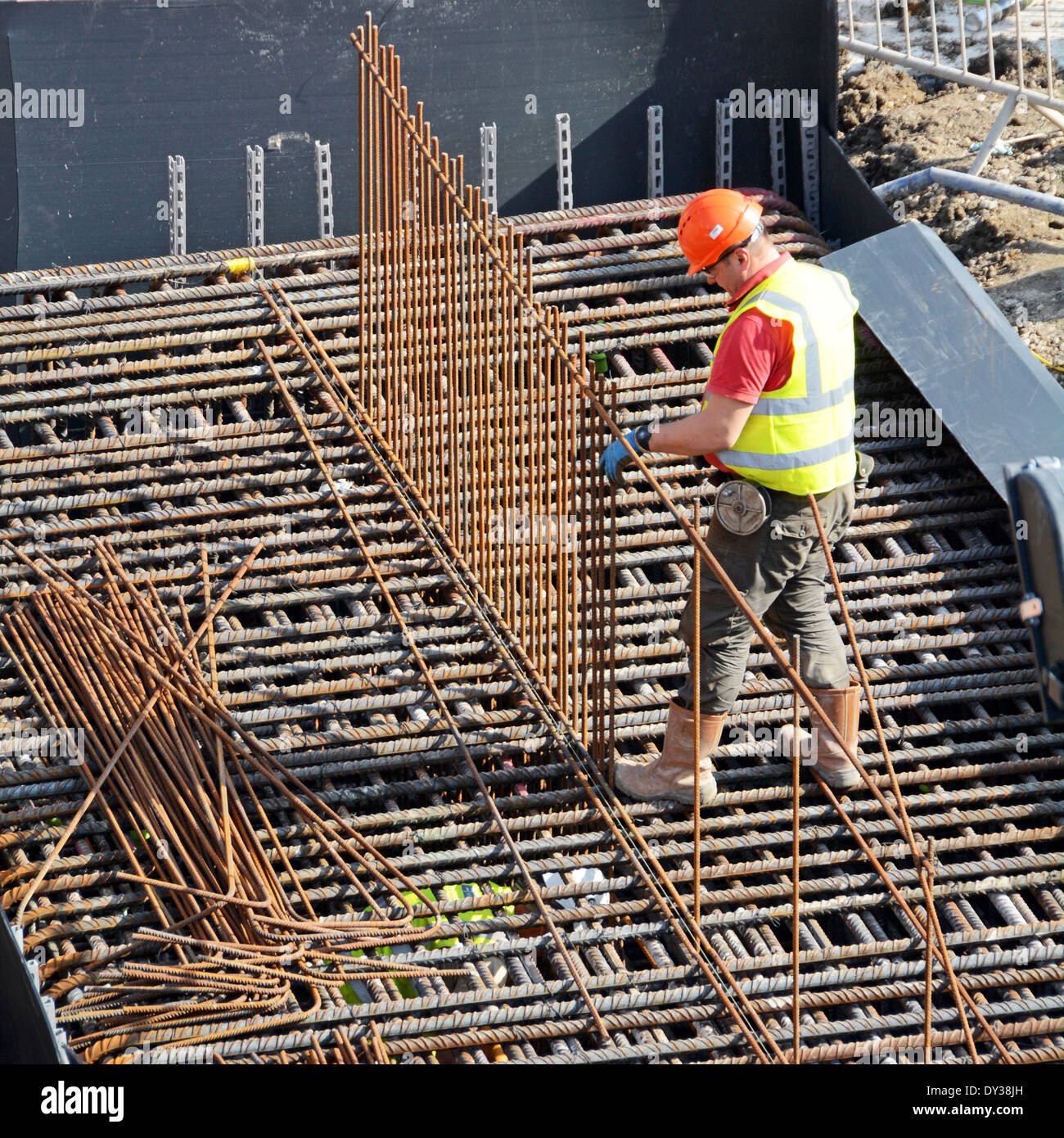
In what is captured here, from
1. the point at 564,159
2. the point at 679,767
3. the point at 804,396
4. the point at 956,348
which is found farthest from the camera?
the point at 564,159

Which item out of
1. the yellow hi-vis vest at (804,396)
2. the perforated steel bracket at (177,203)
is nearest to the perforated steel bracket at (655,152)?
the perforated steel bracket at (177,203)

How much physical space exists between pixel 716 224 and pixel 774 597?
125 cm

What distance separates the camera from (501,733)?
588cm

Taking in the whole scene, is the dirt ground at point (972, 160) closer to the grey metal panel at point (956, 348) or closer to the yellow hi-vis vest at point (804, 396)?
the grey metal panel at point (956, 348)

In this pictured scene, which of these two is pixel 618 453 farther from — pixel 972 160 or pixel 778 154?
pixel 972 160

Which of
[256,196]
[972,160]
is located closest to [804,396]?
[256,196]

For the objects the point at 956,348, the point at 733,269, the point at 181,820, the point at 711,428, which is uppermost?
the point at 733,269

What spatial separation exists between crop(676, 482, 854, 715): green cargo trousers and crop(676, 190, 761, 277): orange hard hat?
83cm

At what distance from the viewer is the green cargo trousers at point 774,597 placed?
5.35m

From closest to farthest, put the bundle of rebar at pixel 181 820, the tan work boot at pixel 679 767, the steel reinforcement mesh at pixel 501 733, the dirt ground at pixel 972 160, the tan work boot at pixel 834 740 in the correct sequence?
the bundle of rebar at pixel 181 820 < the steel reinforcement mesh at pixel 501 733 < the tan work boot at pixel 679 767 < the tan work boot at pixel 834 740 < the dirt ground at pixel 972 160
